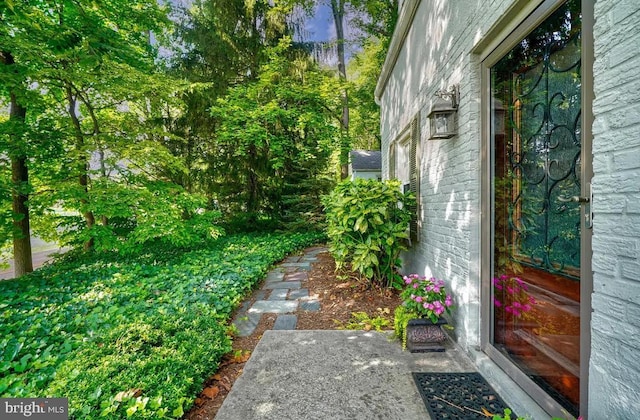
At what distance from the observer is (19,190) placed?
4.59 meters

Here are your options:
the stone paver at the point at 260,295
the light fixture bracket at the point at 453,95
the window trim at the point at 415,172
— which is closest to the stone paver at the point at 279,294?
the stone paver at the point at 260,295

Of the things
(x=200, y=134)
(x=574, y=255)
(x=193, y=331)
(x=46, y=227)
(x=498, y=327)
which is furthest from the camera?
(x=200, y=134)

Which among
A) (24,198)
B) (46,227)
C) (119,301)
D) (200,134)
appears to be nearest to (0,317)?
(119,301)

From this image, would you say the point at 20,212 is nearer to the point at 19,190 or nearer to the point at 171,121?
the point at 19,190

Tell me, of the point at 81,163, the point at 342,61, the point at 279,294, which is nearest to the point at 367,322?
the point at 279,294

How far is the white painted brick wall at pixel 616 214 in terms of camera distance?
3.30 feet

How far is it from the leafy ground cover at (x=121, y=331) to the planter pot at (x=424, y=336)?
5.02 feet

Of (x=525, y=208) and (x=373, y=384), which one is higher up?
(x=525, y=208)

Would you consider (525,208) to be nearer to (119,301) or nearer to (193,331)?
(193,331)

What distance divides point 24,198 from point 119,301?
12.6 ft

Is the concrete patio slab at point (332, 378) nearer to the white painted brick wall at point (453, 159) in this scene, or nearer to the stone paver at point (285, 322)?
the stone paver at point (285, 322)

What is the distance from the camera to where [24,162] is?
506 centimetres

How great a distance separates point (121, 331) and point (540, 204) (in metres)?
3.08

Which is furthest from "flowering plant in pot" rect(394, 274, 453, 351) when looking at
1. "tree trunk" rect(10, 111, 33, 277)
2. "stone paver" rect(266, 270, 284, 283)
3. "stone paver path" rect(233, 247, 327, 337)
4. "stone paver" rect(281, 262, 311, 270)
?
"tree trunk" rect(10, 111, 33, 277)
